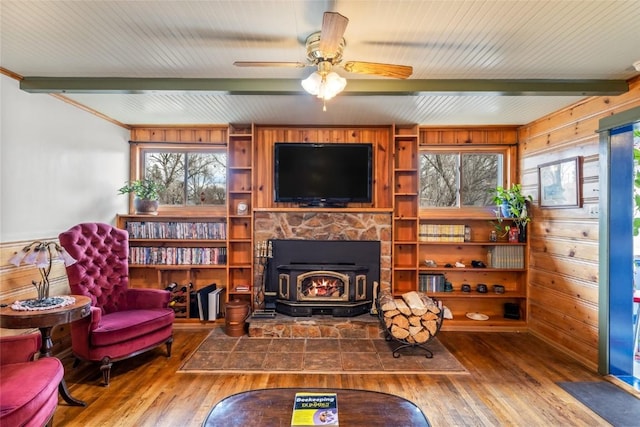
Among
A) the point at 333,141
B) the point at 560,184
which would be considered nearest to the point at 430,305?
the point at 560,184

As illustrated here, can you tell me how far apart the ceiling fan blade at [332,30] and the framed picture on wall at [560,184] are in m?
2.98

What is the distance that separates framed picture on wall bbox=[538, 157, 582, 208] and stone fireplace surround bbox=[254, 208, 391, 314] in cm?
179

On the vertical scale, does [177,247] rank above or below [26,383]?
above

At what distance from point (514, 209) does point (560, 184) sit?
1.90ft

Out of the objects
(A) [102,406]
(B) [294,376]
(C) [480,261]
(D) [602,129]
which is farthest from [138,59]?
(C) [480,261]

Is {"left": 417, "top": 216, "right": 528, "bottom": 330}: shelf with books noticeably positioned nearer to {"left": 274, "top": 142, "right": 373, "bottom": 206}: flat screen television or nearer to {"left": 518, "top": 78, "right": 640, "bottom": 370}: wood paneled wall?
{"left": 518, "top": 78, "right": 640, "bottom": 370}: wood paneled wall

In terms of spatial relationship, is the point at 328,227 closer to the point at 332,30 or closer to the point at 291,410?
the point at 291,410

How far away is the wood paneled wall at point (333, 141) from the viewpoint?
436 centimetres

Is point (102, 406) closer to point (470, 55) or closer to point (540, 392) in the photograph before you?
point (540, 392)

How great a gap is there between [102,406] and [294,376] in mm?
1485

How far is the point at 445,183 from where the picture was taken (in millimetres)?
4496

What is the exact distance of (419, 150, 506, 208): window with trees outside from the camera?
4.46 metres

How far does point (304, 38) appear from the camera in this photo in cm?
218

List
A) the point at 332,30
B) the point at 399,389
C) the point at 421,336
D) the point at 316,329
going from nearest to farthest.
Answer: the point at 332,30, the point at 399,389, the point at 421,336, the point at 316,329
